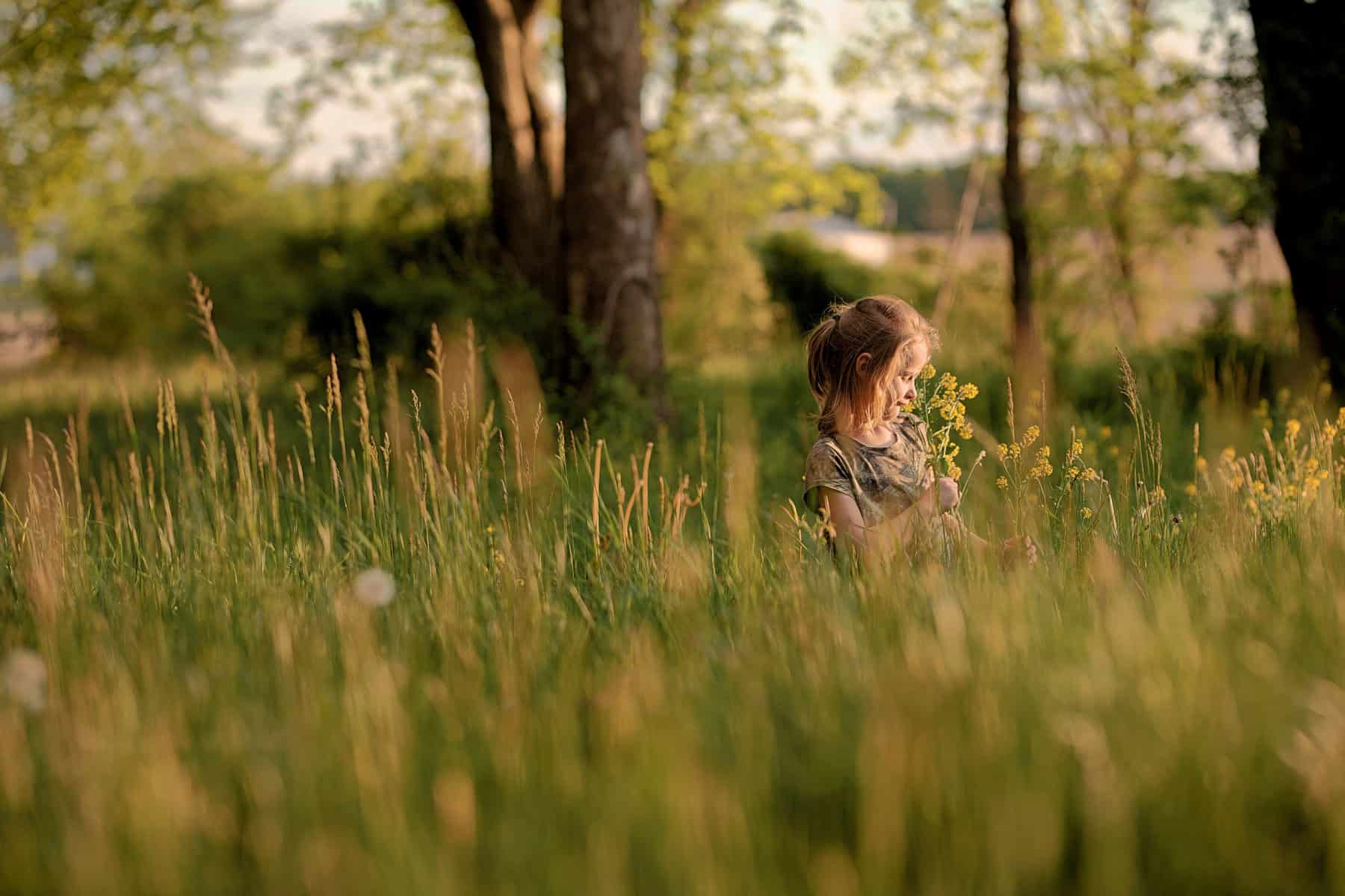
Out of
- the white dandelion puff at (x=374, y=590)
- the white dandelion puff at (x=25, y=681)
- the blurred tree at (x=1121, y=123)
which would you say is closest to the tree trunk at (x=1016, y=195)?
the blurred tree at (x=1121, y=123)

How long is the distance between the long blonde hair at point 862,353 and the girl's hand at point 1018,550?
656 millimetres

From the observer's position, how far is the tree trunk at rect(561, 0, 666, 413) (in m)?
7.44

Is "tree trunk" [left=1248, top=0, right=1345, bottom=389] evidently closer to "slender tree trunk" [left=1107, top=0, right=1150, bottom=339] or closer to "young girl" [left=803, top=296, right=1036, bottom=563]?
"young girl" [left=803, top=296, right=1036, bottom=563]

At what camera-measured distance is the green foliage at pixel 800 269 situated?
771 inches

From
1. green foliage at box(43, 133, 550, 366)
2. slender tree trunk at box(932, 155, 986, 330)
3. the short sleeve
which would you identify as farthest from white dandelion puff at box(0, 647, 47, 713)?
slender tree trunk at box(932, 155, 986, 330)

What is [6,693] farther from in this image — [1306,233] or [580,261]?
[1306,233]

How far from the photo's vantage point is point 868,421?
3.75m

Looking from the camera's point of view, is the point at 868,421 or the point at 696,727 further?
the point at 868,421

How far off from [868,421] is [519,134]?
299 inches

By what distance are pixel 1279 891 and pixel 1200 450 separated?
5021 mm

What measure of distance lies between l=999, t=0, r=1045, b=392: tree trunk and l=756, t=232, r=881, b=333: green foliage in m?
9.63

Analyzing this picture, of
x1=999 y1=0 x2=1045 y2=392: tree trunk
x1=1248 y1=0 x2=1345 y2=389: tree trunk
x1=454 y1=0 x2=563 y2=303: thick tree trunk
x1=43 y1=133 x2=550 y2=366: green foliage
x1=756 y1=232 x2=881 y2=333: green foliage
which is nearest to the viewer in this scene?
x1=1248 y1=0 x2=1345 y2=389: tree trunk

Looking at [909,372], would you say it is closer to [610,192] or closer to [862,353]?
[862,353]

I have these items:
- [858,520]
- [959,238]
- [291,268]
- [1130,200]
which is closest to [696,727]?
[858,520]
